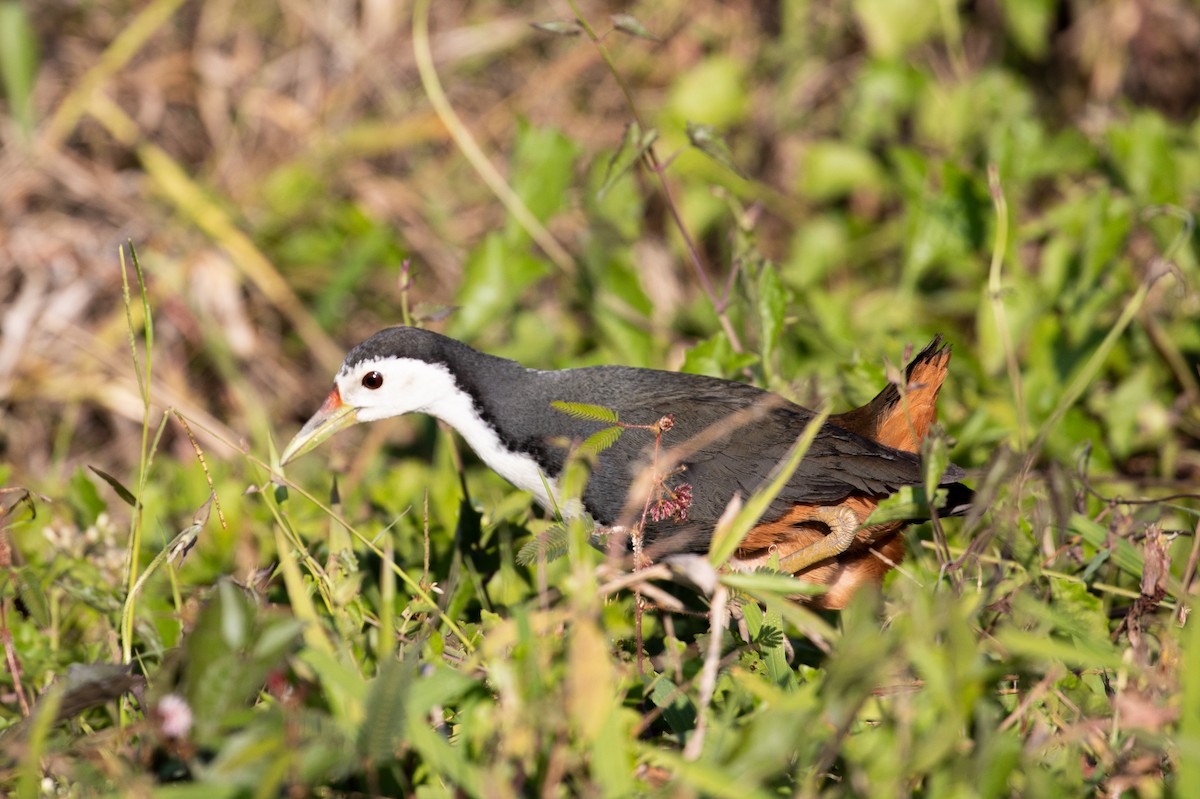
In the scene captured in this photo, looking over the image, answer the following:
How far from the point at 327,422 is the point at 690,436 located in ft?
3.65

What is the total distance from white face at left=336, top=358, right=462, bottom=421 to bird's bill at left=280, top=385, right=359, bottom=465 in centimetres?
2

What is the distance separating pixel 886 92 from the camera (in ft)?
18.7

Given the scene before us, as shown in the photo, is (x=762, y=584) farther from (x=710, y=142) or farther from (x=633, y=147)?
(x=633, y=147)

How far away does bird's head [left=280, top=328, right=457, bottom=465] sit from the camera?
3.49m

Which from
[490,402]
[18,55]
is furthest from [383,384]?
[18,55]

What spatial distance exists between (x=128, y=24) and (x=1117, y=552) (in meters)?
5.21

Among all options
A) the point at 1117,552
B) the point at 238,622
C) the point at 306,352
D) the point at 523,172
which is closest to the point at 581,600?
the point at 238,622

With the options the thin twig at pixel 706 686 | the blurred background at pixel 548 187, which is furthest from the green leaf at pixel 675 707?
the blurred background at pixel 548 187

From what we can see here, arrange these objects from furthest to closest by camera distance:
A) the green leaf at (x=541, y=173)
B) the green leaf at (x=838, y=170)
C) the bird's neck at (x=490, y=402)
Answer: the green leaf at (x=838, y=170) < the green leaf at (x=541, y=173) < the bird's neck at (x=490, y=402)

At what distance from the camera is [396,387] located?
3.55 metres

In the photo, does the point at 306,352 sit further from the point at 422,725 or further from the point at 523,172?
the point at 422,725

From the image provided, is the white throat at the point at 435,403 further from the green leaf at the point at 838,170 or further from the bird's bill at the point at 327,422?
the green leaf at the point at 838,170

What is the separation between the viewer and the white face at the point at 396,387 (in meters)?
3.51

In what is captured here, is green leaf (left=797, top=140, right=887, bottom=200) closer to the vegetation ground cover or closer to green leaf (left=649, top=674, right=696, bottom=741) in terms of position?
the vegetation ground cover
